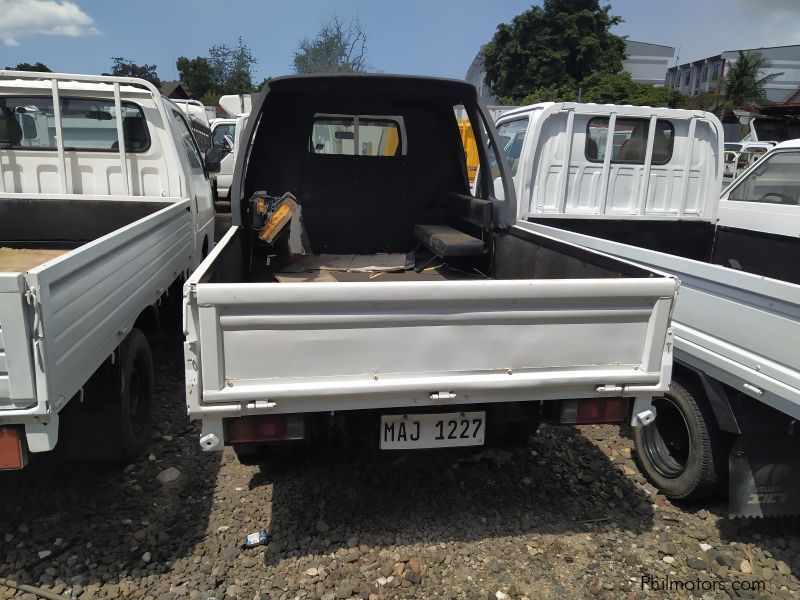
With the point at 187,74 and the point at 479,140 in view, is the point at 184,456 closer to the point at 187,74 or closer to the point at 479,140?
the point at 479,140

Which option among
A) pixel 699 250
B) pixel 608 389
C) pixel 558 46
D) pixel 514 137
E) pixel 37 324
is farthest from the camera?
pixel 558 46

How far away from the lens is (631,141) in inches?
226

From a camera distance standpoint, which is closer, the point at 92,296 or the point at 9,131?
the point at 92,296

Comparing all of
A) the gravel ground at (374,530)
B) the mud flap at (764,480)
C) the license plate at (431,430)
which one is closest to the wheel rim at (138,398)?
the gravel ground at (374,530)

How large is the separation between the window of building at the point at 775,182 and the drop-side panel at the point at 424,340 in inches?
118

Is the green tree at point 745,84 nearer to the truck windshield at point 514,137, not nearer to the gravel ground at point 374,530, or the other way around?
the truck windshield at point 514,137

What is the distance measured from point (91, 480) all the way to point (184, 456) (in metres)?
0.51

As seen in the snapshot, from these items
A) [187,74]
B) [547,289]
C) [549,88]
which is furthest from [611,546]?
[187,74]

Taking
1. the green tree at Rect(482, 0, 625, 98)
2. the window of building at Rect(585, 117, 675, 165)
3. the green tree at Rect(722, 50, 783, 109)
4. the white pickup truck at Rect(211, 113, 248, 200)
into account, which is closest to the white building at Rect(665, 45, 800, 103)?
the green tree at Rect(722, 50, 783, 109)

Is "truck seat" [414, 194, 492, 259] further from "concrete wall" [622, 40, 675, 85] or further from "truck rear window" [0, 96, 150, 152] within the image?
"concrete wall" [622, 40, 675, 85]

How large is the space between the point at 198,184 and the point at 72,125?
1106 millimetres

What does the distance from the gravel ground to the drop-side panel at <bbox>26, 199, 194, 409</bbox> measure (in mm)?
848

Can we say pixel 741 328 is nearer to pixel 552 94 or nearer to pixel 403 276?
pixel 403 276

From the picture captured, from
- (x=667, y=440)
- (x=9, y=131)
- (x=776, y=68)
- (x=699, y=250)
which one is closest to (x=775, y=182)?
(x=699, y=250)
